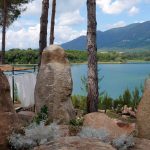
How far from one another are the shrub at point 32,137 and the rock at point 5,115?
0.11 meters

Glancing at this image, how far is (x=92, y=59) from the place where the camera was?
16578mm

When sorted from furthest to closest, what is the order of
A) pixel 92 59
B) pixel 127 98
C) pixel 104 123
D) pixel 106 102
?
pixel 127 98 → pixel 106 102 → pixel 92 59 → pixel 104 123

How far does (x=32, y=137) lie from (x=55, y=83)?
633 cm

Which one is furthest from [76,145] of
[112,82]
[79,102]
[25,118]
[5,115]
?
[112,82]

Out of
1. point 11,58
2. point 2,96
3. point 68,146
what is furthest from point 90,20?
point 11,58

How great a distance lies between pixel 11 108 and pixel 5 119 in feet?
1.34

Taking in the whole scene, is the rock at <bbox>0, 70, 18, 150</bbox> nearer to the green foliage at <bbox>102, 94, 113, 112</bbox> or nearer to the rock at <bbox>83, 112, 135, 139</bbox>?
the rock at <bbox>83, 112, 135, 139</bbox>

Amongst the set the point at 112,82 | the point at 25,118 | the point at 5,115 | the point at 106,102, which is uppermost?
the point at 5,115

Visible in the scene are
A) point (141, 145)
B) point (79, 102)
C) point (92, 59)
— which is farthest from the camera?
point (79, 102)

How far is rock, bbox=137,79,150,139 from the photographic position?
361 inches

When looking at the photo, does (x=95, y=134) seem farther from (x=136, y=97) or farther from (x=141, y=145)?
(x=136, y=97)

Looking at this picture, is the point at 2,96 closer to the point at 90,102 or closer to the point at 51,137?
the point at 51,137

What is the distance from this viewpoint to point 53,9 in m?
25.4

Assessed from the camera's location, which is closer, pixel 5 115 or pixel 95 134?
pixel 95 134
